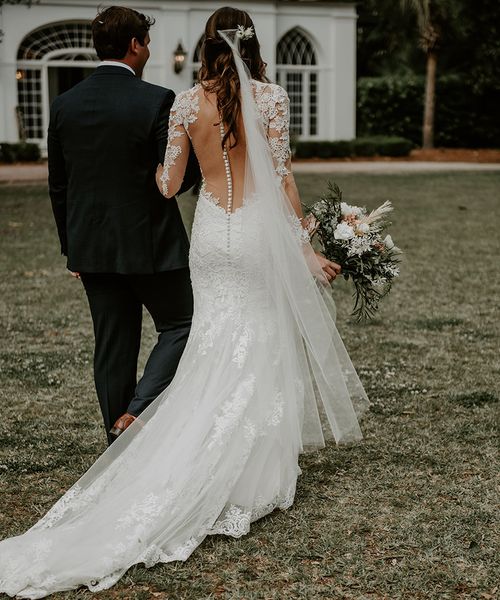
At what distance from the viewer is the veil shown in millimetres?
3781

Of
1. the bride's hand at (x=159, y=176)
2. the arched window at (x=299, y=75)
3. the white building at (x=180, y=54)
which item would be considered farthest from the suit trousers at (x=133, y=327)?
the arched window at (x=299, y=75)

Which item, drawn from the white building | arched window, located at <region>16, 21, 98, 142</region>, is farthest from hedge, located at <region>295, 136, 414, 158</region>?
arched window, located at <region>16, 21, 98, 142</region>

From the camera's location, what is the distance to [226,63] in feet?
12.2

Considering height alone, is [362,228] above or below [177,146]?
below

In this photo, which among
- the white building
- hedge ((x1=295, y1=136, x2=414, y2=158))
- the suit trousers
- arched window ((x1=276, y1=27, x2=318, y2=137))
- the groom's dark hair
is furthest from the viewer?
arched window ((x1=276, y1=27, x2=318, y2=137))

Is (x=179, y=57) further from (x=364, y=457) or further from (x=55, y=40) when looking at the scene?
(x=364, y=457)

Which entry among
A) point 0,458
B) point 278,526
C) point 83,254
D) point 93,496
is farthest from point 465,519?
point 0,458

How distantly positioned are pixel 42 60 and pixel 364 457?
24.2 m

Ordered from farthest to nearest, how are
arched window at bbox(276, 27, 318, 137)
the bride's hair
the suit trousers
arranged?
arched window at bbox(276, 27, 318, 137) → the suit trousers → the bride's hair

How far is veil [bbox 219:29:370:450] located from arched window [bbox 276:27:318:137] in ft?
85.6

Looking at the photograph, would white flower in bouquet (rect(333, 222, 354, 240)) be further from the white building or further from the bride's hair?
the white building

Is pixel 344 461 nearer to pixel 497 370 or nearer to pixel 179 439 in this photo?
pixel 179 439

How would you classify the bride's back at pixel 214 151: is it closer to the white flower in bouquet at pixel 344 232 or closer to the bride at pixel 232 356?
A: the bride at pixel 232 356

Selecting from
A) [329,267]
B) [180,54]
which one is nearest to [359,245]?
[329,267]
